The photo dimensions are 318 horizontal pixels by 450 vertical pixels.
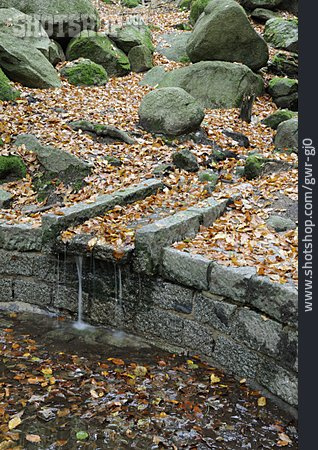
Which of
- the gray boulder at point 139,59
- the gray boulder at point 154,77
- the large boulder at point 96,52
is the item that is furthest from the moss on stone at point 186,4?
the gray boulder at point 154,77

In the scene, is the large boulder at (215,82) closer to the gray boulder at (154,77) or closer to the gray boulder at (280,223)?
the gray boulder at (154,77)

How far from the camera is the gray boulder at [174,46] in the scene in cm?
1383

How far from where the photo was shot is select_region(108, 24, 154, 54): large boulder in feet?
44.1

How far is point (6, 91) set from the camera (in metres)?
9.22

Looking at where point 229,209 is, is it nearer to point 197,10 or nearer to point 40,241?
point 40,241

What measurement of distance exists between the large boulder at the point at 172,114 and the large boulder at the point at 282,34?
6621 mm

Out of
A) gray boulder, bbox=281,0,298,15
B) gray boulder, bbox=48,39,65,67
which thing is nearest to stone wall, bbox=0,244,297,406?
gray boulder, bbox=48,39,65,67

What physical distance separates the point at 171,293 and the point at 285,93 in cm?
824

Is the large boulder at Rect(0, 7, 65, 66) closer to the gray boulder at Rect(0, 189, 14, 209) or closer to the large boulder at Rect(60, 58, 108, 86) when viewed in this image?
the large boulder at Rect(60, 58, 108, 86)

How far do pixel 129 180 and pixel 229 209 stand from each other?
1.70 metres

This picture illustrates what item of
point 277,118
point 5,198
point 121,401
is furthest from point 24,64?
point 121,401

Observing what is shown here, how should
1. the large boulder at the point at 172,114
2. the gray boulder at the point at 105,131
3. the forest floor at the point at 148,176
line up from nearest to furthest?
the forest floor at the point at 148,176 < the gray boulder at the point at 105,131 < the large boulder at the point at 172,114

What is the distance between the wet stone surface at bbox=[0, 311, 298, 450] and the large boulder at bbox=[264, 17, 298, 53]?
1138 centimetres

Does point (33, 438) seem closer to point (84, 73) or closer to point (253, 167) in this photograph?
point (253, 167)
